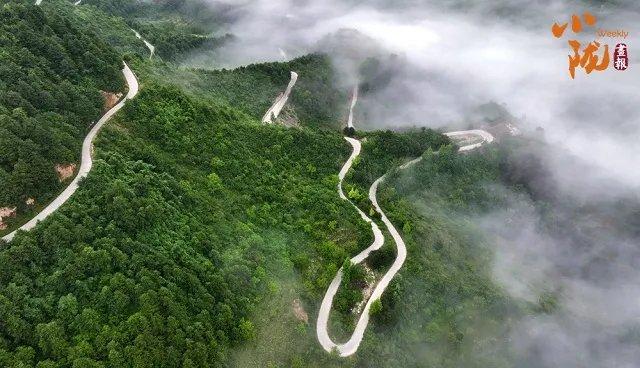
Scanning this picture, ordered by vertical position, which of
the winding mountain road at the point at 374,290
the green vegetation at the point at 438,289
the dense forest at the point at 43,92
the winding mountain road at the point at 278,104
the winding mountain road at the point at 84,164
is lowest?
the green vegetation at the point at 438,289

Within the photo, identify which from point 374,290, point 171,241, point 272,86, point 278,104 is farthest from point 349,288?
point 272,86

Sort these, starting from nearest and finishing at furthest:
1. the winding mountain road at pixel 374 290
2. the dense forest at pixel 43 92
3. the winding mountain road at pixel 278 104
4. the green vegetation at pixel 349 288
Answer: the dense forest at pixel 43 92 → the winding mountain road at pixel 374 290 → the green vegetation at pixel 349 288 → the winding mountain road at pixel 278 104

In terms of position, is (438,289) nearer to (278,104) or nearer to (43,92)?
(278,104)

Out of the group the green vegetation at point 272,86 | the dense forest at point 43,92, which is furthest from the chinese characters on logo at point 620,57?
the dense forest at point 43,92

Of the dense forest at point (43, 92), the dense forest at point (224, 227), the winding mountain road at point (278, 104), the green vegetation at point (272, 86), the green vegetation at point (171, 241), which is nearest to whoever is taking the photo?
the green vegetation at point (171, 241)

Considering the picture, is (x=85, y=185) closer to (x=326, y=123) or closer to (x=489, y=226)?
(x=326, y=123)

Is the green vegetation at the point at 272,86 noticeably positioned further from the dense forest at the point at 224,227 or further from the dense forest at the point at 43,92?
the dense forest at the point at 43,92
